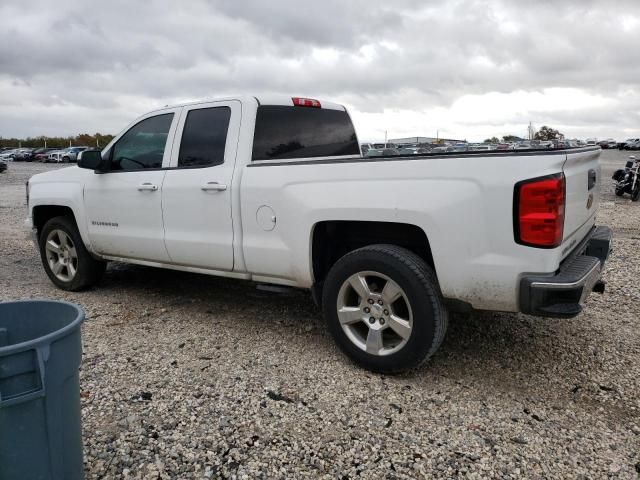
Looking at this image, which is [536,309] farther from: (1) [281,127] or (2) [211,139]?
(2) [211,139]

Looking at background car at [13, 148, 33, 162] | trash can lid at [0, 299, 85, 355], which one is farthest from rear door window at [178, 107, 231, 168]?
background car at [13, 148, 33, 162]

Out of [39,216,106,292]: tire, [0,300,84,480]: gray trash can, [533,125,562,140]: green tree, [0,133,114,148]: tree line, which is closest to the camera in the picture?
[0,300,84,480]: gray trash can

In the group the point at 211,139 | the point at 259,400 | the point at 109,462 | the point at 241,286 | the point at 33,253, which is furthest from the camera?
the point at 33,253

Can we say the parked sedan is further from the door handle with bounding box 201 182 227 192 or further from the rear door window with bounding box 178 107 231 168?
the door handle with bounding box 201 182 227 192

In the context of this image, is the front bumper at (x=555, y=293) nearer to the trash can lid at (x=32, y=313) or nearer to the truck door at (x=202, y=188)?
the truck door at (x=202, y=188)

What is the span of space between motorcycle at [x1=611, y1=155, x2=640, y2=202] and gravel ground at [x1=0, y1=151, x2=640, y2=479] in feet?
33.7

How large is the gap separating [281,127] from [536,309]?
99.5 inches

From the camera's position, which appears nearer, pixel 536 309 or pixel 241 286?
pixel 536 309

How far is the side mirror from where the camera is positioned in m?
4.92

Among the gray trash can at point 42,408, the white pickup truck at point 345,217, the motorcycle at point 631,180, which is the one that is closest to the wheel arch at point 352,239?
the white pickup truck at point 345,217

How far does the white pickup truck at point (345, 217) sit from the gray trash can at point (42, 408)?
1849 mm

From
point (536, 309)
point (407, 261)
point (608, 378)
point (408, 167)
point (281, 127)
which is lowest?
point (608, 378)

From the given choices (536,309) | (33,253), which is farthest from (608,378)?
(33,253)

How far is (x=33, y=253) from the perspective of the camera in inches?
315
